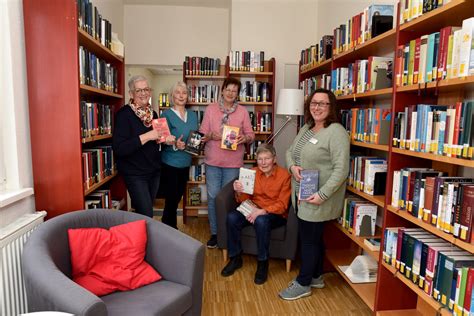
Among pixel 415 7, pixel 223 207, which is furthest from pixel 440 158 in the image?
pixel 223 207

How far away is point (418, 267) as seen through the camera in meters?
1.96

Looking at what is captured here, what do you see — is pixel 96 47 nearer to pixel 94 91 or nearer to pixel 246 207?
pixel 94 91

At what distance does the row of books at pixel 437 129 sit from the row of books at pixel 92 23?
2.20 meters

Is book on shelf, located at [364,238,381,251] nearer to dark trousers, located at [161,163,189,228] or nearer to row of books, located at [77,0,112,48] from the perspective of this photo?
dark trousers, located at [161,163,189,228]

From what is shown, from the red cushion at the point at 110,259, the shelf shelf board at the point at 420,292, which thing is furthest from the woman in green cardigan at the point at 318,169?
the red cushion at the point at 110,259

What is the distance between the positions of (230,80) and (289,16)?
1837 mm

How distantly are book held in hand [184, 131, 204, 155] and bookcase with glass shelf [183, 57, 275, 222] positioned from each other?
127 cm

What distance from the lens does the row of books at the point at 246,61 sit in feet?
14.6

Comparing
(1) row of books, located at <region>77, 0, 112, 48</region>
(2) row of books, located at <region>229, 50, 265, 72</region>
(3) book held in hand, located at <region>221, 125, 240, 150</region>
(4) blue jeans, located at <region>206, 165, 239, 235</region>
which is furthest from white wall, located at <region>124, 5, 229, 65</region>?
(4) blue jeans, located at <region>206, 165, 239, 235</region>

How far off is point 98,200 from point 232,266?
4.47 ft

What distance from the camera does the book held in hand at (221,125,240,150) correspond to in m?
3.52

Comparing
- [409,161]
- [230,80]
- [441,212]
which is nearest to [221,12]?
[230,80]

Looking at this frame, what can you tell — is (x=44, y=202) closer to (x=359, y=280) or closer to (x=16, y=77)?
(x=16, y=77)

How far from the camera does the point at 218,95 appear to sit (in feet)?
15.8
